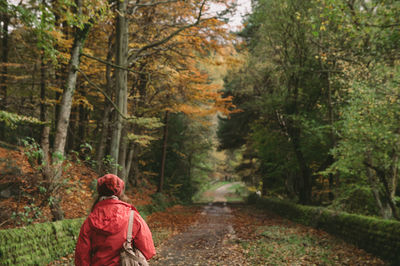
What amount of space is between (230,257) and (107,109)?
8267 millimetres

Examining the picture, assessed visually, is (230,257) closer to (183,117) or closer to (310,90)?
(310,90)

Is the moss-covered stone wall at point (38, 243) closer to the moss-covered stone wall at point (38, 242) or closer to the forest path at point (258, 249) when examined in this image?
the moss-covered stone wall at point (38, 242)

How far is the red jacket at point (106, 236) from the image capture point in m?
2.78

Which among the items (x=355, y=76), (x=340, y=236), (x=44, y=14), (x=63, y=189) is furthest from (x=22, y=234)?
(x=355, y=76)

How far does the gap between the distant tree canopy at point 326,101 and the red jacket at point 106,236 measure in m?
5.31

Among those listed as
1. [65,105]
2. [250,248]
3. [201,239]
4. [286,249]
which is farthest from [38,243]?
[286,249]

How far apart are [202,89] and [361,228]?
28.7 ft

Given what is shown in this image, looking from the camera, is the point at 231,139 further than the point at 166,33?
Yes

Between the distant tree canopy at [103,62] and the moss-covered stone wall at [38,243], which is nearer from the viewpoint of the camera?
the moss-covered stone wall at [38,243]

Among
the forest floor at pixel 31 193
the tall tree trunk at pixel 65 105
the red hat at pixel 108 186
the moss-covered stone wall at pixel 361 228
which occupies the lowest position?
the moss-covered stone wall at pixel 361 228

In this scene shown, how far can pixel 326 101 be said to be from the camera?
14.7m

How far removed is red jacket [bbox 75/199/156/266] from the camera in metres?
2.78

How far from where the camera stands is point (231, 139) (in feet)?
82.6

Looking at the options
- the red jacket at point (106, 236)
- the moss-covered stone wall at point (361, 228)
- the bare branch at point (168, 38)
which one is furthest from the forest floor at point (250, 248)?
the bare branch at point (168, 38)
